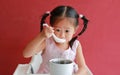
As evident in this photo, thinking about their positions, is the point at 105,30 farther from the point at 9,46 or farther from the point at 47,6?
the point at 9,46

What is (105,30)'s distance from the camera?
127 centimetres

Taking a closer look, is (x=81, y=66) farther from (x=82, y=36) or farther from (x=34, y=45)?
(x=82, y=36)

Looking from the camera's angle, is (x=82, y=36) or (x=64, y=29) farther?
(x=82, y=36)

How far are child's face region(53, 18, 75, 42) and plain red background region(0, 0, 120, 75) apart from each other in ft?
1.05

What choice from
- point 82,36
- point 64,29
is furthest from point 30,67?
point 82,36

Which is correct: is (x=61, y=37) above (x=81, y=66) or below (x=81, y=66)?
above

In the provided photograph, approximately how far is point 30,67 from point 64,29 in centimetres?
19

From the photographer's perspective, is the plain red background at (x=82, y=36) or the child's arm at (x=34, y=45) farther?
the plain red background at (x=82, y=36)

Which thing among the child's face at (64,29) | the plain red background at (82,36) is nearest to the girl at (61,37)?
the child's face at (64,29)

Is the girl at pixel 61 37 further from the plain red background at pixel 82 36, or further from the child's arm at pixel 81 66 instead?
the plain red background at pixel 82 36

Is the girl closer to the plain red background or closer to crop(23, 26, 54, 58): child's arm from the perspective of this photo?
crop(23, 26, 54, 58): child's arm

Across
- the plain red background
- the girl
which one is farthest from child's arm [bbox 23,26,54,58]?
the plain red background

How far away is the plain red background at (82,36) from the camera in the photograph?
4.09ft

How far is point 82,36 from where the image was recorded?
127cm
